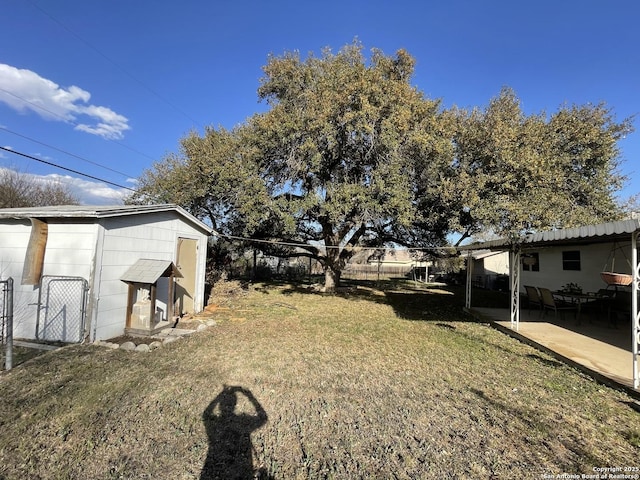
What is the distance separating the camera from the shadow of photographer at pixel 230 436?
2413 millimetres

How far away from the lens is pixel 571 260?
37.7ft

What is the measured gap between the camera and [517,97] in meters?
10.8

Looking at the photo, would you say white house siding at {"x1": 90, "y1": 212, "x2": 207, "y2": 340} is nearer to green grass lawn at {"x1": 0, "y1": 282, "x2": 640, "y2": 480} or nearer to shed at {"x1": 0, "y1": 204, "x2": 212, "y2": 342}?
shed at {"x1": 0, "y1": 204, "x2": 212, "y2": 342}

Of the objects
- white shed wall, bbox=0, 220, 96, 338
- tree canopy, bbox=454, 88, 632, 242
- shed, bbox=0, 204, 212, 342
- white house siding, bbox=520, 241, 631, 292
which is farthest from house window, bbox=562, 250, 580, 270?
white shed wall, bbox=0, 220, 96, 338

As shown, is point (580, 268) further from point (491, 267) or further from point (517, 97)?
point (491, 267)

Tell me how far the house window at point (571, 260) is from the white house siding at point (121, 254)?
13.4 m

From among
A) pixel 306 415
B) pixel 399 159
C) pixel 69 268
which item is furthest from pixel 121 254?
pixel 399 159

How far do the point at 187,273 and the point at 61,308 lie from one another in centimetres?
330

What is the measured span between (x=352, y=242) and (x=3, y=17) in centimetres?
1257

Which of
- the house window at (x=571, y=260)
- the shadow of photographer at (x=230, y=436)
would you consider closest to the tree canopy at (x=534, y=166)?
the house window at (x=571, y=260)

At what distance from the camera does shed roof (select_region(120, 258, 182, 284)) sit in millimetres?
6074

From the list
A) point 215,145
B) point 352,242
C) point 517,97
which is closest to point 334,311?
point 352,242

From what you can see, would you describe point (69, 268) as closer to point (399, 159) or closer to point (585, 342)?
point (399, 159)

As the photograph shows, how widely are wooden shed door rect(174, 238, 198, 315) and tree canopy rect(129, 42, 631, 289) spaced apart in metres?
2.09
